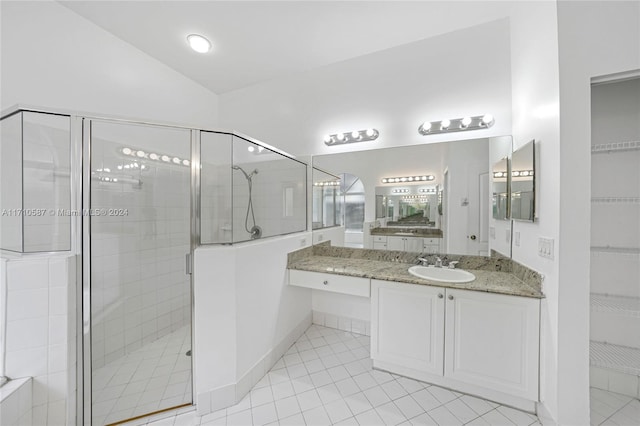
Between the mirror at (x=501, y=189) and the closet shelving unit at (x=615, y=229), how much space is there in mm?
450

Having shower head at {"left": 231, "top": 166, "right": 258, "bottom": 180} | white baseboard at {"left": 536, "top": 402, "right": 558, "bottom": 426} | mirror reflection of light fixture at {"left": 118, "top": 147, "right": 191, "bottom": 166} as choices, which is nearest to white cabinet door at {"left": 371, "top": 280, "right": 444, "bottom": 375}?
white baseboard at {"left": 536, "top": 402, "right": 558, "bottom": 426}

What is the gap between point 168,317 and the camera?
6.02ft

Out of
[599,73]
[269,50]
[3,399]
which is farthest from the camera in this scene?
[269,50]

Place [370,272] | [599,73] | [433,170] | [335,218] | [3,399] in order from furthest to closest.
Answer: [335,218]
[433,170]
[370,272]
[599,73]
[3,399]

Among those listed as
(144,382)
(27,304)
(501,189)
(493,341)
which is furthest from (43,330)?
(501,189)

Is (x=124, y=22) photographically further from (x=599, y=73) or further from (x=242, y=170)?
(x=599, y=73)

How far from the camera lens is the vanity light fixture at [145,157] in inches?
64.9

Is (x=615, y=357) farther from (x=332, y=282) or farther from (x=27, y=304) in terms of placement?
(x=27, y=304)

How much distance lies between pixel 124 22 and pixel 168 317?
2447mm

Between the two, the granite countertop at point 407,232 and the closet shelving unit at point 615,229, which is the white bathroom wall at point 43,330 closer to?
the granite countertop at point 407,232

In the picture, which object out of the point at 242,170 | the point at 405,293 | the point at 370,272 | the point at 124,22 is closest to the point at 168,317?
the point at 242,170

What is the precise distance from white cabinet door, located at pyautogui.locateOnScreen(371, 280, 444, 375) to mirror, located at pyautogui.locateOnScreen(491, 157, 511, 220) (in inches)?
33.1

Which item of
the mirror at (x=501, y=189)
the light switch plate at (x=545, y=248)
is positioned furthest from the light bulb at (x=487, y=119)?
the light switch plate at (x=545, y=248)

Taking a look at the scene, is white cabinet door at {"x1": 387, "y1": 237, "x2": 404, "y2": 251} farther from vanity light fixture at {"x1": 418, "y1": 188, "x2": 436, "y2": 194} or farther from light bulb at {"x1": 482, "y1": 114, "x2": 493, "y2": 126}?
light bulb at {"x1": 482, "y1": 114, "x2": 493, "y2": 126}
